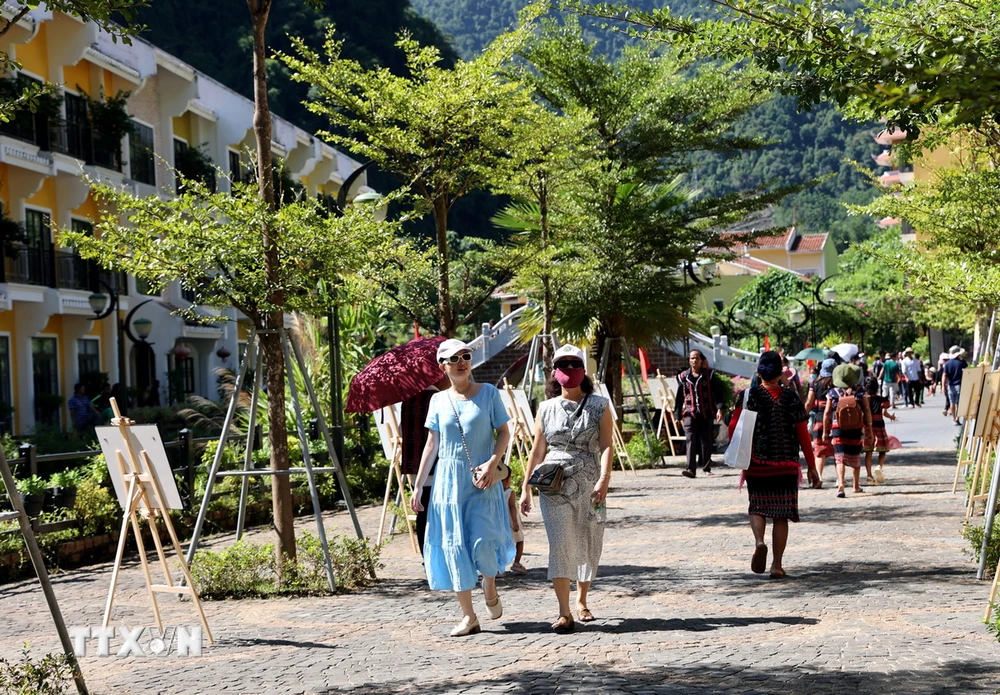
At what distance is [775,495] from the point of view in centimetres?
1009

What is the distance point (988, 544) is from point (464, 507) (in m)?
3.92

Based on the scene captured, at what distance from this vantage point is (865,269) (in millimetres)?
74312

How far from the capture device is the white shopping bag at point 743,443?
32.9ft

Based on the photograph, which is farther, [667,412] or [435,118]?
[667,412]

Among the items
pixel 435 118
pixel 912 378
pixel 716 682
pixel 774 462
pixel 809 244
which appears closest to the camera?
pixel 716 682

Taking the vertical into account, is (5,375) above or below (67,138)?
below

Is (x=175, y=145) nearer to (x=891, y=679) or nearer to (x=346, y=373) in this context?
(x=346, y=373)

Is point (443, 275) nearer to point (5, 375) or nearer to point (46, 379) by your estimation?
point (5, 375)

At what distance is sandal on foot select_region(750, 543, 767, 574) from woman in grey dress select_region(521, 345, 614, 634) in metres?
2.07

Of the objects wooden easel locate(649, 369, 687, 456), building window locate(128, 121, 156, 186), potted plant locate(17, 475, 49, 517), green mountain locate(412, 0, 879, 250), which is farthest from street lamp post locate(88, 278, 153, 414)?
green mountain locate(412, 0, 879, 250)

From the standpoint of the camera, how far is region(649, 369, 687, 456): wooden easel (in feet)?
82.1

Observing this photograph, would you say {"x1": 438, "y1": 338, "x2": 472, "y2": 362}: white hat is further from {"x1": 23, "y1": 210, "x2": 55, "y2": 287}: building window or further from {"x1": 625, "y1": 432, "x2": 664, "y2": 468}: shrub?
{"x1": 23, "y1": 210, "x2": 55, "y2": 287}: building window

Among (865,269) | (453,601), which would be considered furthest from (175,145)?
(865,269)

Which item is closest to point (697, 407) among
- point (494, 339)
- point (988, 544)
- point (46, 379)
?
point (988, 544)
